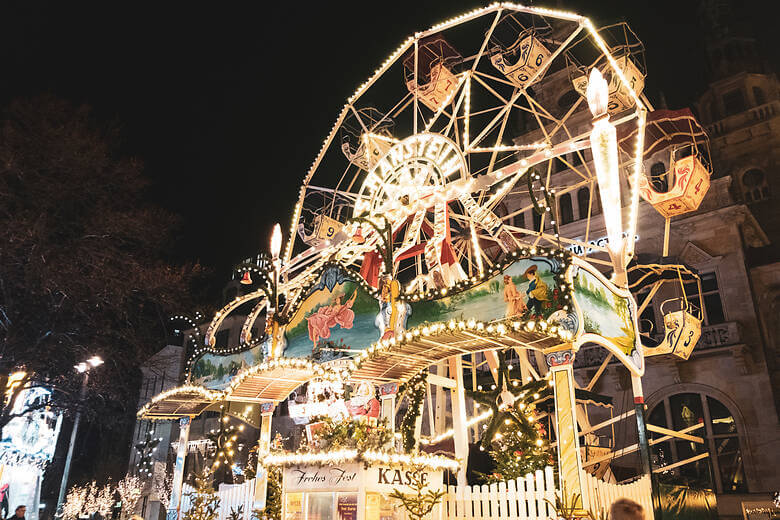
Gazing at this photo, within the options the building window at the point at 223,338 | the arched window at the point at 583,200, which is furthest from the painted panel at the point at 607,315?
the building window at the point at 223,338

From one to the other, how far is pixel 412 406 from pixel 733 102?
25200mm

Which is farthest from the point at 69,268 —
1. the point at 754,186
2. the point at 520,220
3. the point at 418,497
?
Answer: the point at 754,186

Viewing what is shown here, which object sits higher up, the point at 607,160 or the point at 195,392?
the point at 607,160

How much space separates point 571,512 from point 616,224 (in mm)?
5347

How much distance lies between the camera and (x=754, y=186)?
2634cm

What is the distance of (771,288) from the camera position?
20938 mm

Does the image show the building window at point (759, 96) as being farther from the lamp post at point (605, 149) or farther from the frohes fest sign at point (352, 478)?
the frohes fest sign at point (352, 478)

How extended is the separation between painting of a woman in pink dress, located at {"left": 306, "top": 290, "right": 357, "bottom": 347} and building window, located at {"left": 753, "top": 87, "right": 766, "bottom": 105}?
82.3ft

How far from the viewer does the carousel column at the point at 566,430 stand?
9055 millimetres

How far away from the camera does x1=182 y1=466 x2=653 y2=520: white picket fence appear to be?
9.76m

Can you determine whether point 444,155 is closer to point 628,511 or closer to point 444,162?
point 444,162

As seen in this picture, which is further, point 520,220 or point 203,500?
point 520,220

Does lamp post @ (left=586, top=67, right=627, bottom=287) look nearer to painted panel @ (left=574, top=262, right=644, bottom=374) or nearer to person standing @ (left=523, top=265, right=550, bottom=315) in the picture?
painted panel @ (left=574, top=262, right=644, bottom=374)

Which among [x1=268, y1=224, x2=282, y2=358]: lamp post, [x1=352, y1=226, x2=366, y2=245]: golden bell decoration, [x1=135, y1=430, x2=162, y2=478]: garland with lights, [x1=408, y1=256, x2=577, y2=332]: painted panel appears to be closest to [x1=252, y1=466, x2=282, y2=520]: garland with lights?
[x1=268, y1=224, x2=282, y2=358]: lamp post
